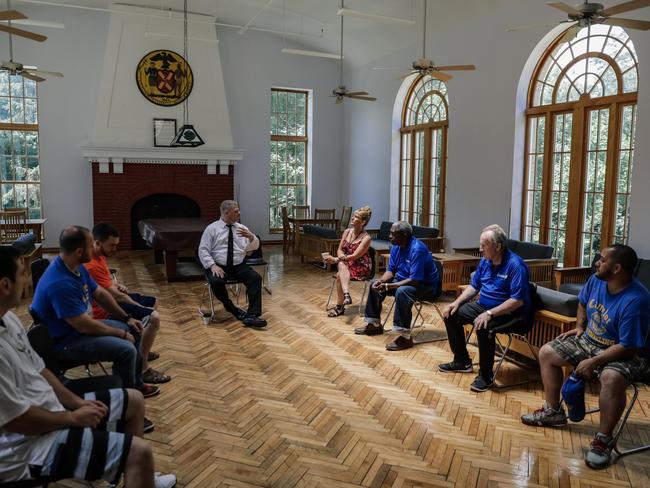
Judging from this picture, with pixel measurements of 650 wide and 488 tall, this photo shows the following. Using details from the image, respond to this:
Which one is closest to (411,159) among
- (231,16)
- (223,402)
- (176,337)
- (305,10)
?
(305,10)

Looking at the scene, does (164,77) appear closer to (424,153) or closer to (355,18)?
(355,18)

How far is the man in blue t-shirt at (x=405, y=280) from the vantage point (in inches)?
187

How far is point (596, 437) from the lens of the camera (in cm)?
289

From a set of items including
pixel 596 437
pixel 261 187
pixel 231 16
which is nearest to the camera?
pixel 596 437

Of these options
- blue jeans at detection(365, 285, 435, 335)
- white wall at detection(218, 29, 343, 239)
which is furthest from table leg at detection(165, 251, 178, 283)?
white wall at detection(218, 29, 343, 239)

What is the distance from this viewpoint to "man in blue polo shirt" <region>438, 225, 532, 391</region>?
379 cm

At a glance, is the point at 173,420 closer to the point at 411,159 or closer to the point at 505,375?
the point at 505,375

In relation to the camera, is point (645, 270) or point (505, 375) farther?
point (645, 270)

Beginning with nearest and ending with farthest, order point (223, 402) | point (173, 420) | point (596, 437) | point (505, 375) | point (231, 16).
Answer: point (596, 437), point (173, 420), point (223, 402), point (505, 375), point (231, 16)

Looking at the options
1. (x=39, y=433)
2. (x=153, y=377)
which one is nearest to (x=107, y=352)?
(x=153, y=377)

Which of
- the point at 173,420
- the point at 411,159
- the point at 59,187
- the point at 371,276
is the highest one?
the point at 411,159

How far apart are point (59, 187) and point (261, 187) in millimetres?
3871

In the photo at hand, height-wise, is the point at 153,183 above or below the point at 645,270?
above

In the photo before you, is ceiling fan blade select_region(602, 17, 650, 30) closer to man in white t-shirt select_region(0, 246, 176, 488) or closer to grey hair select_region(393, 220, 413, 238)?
grey hair select_region(393, 220, 413, 238)
